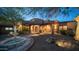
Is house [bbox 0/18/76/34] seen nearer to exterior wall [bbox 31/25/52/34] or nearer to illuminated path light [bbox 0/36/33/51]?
exterior wall [bbox 31/25/52/34]

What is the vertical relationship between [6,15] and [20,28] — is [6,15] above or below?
above

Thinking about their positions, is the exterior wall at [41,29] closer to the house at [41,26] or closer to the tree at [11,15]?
the house at [41,26]

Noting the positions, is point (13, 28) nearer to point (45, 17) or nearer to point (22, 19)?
point (22, 19)

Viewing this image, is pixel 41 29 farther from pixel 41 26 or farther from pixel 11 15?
pixel 11 15

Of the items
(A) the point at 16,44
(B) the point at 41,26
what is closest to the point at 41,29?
(B) the point at 41,26

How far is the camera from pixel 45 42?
7.04ft

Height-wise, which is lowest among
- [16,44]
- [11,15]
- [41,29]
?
[16,44]

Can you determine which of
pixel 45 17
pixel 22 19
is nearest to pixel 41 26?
pixel 45 17

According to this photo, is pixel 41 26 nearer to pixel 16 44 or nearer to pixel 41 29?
pixel 41 29

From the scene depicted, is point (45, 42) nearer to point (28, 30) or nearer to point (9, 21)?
point (28, 30)

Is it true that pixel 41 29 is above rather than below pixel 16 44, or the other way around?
above

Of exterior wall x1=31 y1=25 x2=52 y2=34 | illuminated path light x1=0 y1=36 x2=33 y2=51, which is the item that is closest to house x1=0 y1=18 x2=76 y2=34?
exterior wall x1=31 y1=25 x2=52 y2=34
